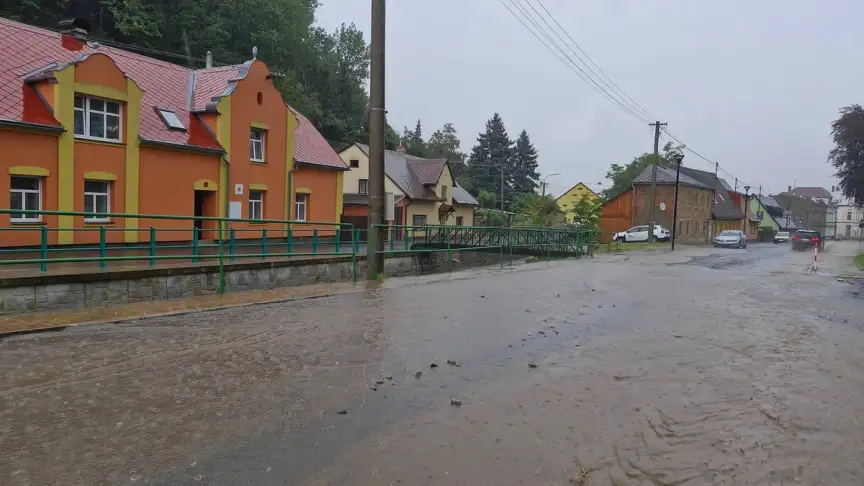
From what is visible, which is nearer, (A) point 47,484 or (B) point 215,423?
(A) point 47,484

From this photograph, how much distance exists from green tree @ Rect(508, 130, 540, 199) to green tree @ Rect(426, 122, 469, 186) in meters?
8.10

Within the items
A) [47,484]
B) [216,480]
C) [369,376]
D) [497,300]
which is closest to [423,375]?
[369,376]

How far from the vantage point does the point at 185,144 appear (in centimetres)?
2111

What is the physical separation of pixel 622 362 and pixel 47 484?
5775 millimetres

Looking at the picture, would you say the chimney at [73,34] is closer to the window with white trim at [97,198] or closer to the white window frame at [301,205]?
the window with white trim at [97,198]

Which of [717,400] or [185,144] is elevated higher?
[185,144]

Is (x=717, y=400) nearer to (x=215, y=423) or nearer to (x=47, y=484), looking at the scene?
(x=215, y=423)

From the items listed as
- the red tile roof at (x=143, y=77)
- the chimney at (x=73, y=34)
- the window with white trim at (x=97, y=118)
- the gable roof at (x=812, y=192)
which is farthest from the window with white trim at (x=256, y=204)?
the gable roof at (x=812, y=192)

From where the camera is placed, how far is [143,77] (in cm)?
2261

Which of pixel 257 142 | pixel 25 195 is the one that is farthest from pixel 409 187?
pixel 25 195

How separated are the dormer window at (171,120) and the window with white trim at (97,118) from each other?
2272 millimetres

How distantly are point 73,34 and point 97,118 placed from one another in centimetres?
459

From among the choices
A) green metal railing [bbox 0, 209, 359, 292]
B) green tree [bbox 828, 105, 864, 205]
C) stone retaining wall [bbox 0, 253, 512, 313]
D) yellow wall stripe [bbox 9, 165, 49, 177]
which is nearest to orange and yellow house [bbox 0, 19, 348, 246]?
yellow wall stripe [bbox 9, 165, 49, 177]

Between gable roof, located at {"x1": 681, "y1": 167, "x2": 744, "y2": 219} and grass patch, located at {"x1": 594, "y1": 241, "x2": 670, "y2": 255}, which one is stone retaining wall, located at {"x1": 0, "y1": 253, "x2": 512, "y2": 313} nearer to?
grass patch, located at {"x1": 594, "y1": 241, "x2": 670, "y2": 255}
